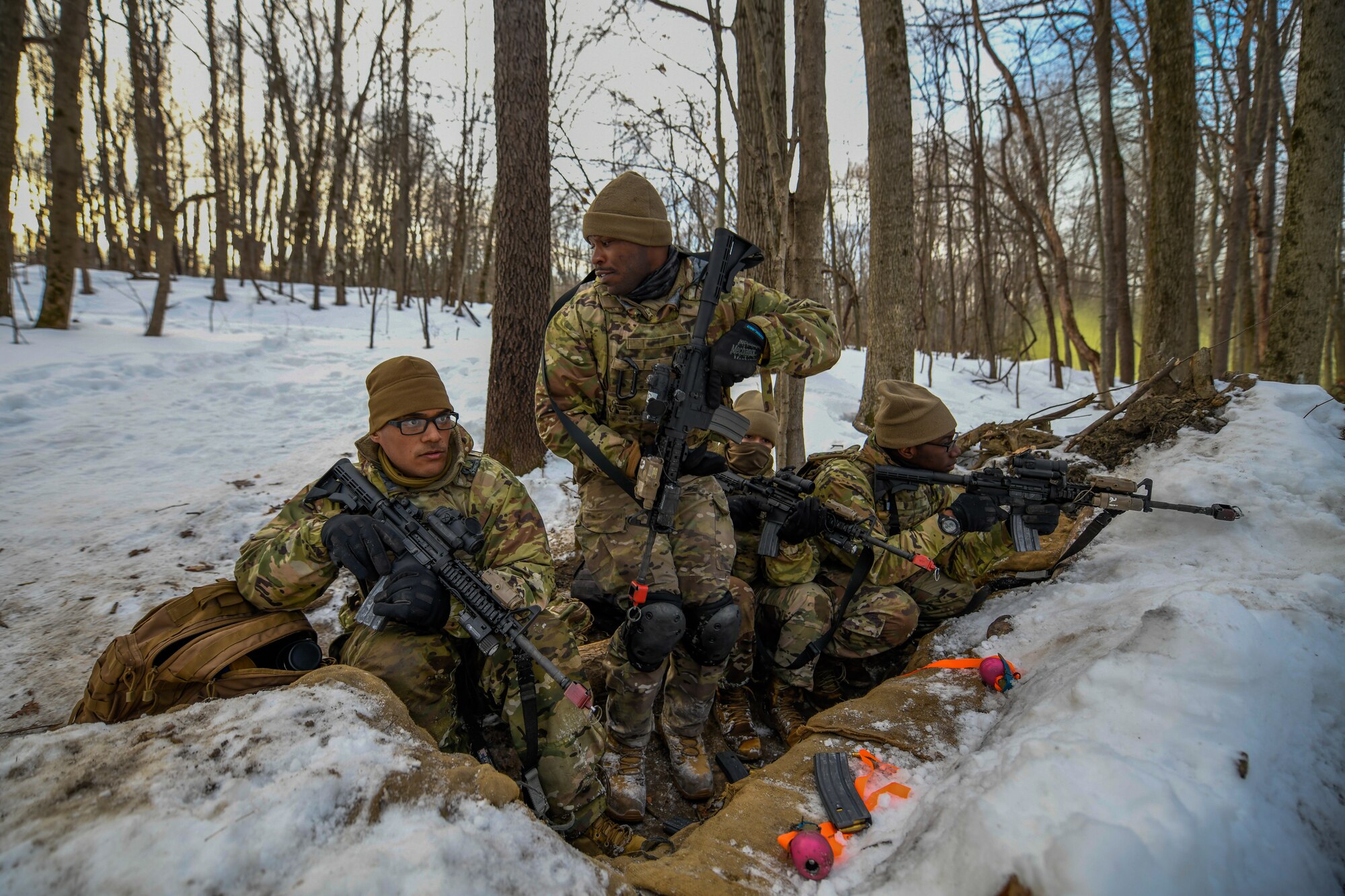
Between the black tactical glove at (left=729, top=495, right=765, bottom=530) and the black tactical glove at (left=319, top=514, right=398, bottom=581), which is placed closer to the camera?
the black tactical glove at (left=319, top=514, right=398, bottom=581)

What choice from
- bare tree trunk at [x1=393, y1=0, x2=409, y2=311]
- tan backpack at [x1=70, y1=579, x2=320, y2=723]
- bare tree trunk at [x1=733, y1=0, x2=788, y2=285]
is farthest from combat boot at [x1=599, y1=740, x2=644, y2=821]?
bare tree trunk at [x1=393, y1=0, x2=409, y2=311]

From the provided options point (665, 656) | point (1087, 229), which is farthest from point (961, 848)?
point (1087, 229)

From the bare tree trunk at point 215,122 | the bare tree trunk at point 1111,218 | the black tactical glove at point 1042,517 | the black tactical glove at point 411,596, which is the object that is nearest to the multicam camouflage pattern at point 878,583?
the black tactical glove at point 1042,517

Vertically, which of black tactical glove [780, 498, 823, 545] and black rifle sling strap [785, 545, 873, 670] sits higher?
black tactical glove [780, 498, 823, 545]

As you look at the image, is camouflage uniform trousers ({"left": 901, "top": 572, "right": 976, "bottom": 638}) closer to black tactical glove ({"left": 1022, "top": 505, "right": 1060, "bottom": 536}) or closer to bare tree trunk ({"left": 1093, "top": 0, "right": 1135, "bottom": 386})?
black tactical glove ({"left": 1022, "top": 505, "right": 1060, "bottom": 536})

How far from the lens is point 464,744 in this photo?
98.8 inches

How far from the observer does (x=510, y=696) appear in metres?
2.37

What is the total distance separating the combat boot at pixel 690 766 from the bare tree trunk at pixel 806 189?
2.66m

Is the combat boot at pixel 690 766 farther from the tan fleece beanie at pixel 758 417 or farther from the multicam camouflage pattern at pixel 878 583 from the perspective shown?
the tan fleece beanie at pixel 758 417

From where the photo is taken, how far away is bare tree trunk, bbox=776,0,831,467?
4.86 metres

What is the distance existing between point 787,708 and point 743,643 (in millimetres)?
359

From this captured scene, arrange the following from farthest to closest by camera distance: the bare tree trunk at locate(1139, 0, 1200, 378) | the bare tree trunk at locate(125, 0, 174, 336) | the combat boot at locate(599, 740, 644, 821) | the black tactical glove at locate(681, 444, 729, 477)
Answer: the bare tree trunk at locate(125, 0, 174, 336)
the bare tree trunk at locate(1139, 0, 1200, 378)
the black tactical glove at locate(681, 444, 729, 477)
the combat boot at locate(599, 740, 644, 821)

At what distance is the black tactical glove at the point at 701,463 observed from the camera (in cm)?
271

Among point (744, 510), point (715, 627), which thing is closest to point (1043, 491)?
point (744, 510)
